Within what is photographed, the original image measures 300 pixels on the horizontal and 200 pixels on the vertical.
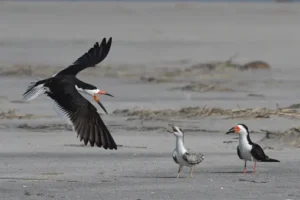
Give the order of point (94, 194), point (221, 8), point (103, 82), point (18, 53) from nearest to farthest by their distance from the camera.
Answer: point (94, 194), point (103, 82), point (18, 53), point (221, 8)

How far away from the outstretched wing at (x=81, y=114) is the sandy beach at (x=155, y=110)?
357 mm

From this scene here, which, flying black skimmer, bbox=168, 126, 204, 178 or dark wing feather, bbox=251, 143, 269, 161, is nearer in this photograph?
flying black skimmer, bbox=168, 126, 204, 178

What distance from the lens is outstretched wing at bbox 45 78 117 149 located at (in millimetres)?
12695

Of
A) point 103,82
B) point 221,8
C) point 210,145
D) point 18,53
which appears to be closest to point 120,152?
point 210,145

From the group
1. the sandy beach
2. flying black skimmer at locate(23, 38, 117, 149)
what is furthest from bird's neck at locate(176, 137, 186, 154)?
flying black skimmer at locate(23, 38, 117, 149)

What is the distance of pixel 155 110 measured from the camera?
58.9 feet

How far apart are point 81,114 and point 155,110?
509 cm

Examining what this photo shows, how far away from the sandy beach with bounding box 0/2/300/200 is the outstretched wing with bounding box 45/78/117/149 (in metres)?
0.36

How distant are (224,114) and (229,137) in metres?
1.65

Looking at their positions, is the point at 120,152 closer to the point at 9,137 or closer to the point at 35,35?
the point at 9,137

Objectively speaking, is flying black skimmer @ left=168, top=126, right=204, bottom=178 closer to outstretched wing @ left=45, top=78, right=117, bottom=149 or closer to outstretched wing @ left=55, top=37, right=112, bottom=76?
outstretched wing @ left=45, top=78, right=117, bottom=149

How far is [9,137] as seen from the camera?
15359 millimetres

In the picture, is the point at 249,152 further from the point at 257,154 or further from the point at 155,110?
the point at 155,110

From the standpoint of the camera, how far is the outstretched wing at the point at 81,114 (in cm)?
1270
